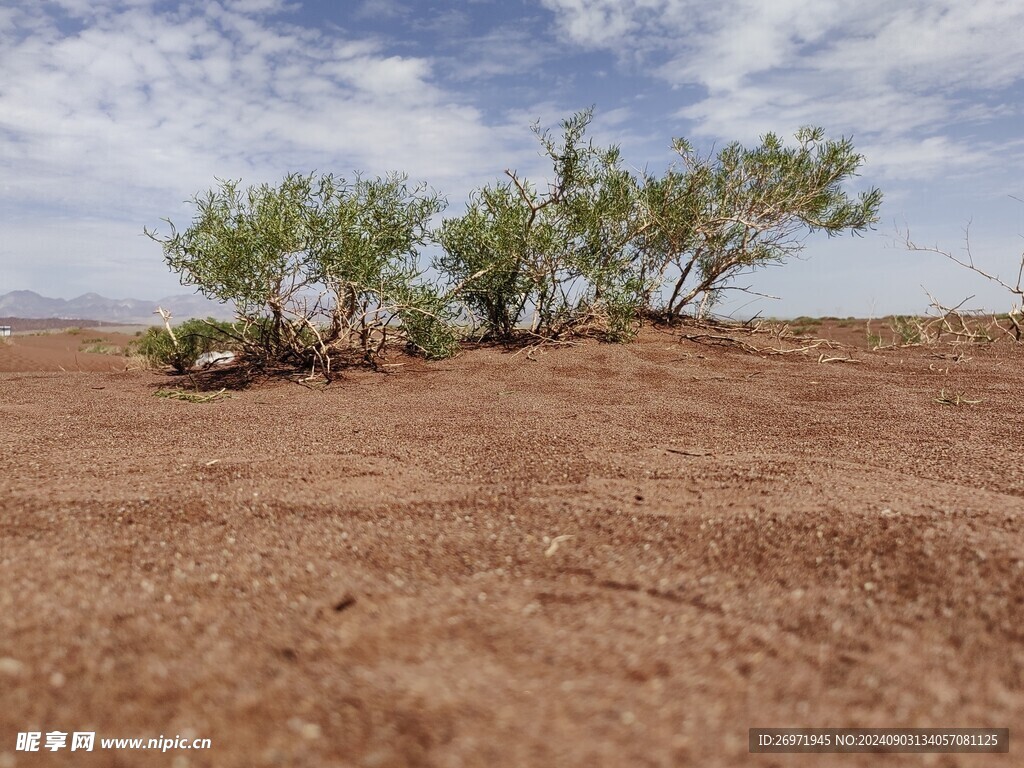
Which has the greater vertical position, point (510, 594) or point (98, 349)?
point (98, 349)

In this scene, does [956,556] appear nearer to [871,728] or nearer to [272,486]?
[871,728]

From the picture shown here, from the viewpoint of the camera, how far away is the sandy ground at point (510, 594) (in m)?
1.39

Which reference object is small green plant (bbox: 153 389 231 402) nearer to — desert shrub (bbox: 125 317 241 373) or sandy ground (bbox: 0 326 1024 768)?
sandy ground (bbox: 0 326 1024 768)

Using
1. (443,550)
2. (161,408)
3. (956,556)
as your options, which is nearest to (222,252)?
(161,408)

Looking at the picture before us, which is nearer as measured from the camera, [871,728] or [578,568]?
[871,728]

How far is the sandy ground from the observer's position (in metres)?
1.39

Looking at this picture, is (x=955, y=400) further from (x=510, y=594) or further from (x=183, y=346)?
(x=183, y=346)

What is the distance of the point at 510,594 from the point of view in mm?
2010

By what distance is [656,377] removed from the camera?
786cm

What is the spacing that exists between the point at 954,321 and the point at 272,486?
1755cm

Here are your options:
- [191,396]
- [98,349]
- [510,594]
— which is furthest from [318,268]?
[98,349]

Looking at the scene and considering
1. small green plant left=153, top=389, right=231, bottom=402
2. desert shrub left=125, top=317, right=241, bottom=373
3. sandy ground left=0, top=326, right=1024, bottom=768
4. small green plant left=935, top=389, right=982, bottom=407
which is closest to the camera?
sandy ground left=0, top=326, right=1024, bottom=768

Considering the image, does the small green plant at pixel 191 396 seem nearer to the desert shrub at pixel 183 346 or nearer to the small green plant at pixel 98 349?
the desert shrub at pixel 183 346

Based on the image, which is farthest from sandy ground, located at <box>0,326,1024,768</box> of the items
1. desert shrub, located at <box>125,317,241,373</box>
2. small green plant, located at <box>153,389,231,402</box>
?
desert shrub, located at <box>125,317,241,373</box>
